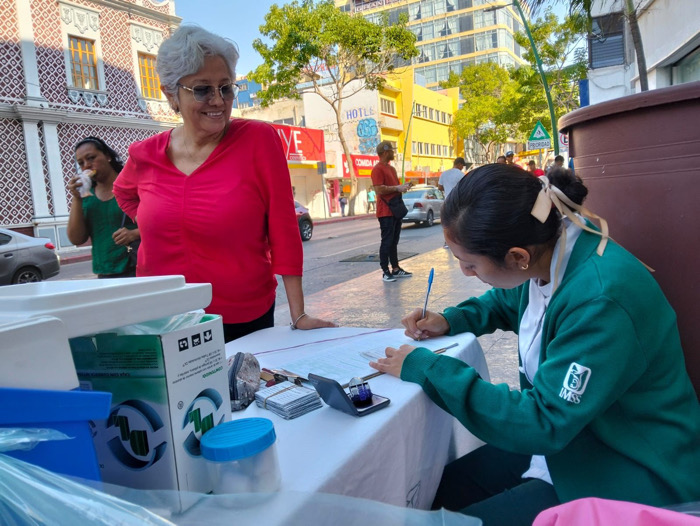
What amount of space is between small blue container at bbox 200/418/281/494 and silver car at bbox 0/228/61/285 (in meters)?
9.79

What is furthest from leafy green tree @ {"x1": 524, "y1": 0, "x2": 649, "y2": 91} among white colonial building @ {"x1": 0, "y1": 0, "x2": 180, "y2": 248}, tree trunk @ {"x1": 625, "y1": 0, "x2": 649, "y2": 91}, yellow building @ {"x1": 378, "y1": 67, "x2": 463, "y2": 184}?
yellow building @ {"x1": 378, "y1": 67, "x2": 463, "y2": 184}

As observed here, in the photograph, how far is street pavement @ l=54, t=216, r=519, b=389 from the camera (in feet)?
13.6

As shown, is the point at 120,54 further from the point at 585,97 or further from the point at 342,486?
the point at 342,486

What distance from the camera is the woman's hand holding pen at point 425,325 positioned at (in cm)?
183

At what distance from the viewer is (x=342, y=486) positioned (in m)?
1.03

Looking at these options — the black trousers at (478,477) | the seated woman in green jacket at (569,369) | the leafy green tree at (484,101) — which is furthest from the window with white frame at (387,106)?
the seated woman in green jacket at (569,369)

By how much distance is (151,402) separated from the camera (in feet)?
2.91

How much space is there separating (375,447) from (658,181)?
1.59m

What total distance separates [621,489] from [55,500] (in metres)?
1.15

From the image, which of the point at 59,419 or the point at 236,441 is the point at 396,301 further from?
the point at 59,419

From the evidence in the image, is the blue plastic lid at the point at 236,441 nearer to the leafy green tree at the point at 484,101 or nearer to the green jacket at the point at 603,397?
the green jacket at the point at 603,397

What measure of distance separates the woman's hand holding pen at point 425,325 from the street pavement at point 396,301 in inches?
74.4

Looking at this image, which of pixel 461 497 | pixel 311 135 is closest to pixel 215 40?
pixel 461 497

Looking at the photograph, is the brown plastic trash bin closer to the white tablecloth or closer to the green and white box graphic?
the white tablecloth
